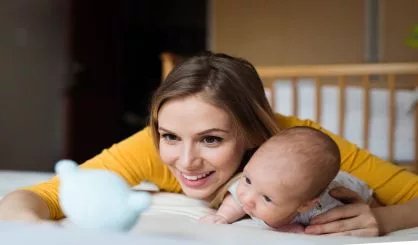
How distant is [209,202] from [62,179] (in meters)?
0.55

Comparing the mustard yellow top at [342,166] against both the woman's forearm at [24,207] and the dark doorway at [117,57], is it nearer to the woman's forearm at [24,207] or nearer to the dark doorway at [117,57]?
the woman's forearm at [24,207]

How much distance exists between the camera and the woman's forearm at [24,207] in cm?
77

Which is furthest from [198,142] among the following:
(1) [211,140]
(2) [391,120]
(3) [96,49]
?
(3) [96,49]

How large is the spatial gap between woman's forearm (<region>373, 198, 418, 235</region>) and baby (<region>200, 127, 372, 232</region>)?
4.7 inches

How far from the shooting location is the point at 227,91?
0.94m

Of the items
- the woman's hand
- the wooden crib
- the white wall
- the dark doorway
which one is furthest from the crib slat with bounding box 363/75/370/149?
the white wall

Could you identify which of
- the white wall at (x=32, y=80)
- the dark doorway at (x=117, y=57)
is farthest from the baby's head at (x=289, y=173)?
the dark doorway at (x=117, y=57)

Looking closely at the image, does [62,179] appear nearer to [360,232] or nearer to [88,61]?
[360,232]

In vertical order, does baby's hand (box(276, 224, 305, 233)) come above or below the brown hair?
below

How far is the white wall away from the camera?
366 centimetres

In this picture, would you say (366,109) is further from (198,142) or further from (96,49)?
(96,49)

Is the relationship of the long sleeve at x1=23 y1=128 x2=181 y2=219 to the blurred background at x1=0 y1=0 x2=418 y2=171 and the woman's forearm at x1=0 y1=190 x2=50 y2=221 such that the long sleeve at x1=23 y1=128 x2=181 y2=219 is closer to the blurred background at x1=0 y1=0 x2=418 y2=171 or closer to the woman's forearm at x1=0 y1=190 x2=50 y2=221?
the woman's forearm at x1=0 y1=190 x2=50 y2=221

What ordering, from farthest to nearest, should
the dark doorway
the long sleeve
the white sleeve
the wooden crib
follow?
the dark doorway < the wooden crib < the long sleeve < the white sleeve

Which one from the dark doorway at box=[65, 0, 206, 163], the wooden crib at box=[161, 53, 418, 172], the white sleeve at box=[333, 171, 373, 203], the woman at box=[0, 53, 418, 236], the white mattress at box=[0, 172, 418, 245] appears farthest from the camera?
the dark doorway at box=[65, 0, 206, 163]
